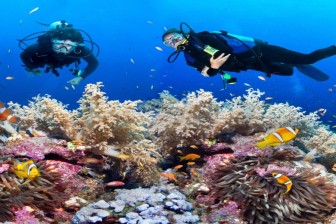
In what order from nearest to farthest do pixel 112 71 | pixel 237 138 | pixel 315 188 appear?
1. pixel 315 188
2. pixel 237 138
3. pixel 112 71

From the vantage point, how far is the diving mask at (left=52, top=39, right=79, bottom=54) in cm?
584

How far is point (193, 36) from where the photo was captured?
479 centimetres

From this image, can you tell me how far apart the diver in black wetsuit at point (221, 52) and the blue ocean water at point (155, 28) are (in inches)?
1912

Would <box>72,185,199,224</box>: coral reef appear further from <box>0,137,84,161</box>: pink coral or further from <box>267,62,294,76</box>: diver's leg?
<box>267,62,294,76</box>: diver's leg

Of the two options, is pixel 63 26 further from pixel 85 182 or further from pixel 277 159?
pixel 277 159

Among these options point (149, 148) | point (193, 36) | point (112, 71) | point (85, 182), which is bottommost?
point (85, 182)

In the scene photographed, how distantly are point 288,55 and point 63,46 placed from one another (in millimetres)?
4129

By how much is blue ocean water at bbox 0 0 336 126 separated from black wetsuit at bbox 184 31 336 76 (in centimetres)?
4808

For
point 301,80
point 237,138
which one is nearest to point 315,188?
point 237,138

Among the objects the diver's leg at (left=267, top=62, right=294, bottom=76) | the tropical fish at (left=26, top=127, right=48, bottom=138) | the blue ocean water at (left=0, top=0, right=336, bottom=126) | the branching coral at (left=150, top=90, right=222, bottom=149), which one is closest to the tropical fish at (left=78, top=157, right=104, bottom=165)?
the tropical fish at (left=26, top=127, right=48, bottom=138)

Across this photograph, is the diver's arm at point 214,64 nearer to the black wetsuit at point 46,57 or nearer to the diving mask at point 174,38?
the diving mask at point 174,38

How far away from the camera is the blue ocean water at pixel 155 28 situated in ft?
188

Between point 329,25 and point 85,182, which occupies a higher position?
point 329,25

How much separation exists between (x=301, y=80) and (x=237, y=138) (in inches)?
2372
